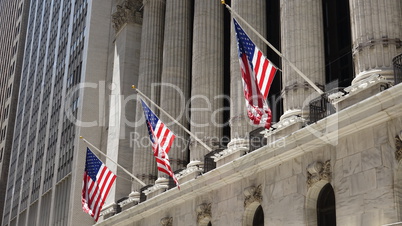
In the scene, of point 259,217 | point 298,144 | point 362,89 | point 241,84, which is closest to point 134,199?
point 241,84

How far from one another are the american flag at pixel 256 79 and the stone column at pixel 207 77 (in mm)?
9910

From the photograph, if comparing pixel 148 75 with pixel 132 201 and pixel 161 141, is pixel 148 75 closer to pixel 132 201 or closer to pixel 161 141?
pixel 132 201

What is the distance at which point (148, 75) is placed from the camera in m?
41.8

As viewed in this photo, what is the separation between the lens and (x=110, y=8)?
180 ft

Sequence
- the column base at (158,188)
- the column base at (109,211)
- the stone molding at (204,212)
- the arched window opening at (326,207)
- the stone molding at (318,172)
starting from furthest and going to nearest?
the column base at (109,211)
the column base at (158,188)
the stone molding at (204,212)
the arched window opening at (326,207)
the stone molding at (318,172)

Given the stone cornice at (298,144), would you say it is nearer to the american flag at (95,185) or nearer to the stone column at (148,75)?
the american flag at (95,185)

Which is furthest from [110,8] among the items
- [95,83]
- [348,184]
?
[348,184]

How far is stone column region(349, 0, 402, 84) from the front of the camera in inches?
834

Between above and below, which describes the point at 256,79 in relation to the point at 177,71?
below

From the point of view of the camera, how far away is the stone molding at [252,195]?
25.2 metres

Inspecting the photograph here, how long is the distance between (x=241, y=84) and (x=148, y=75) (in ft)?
44.7

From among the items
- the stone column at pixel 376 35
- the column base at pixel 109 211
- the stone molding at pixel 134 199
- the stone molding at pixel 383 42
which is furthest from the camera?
the column base at pixel 109 211

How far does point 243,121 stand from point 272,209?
585 cm

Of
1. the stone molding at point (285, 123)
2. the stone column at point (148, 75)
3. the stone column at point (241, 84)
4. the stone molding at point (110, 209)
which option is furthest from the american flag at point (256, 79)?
the stone molding at point (110, 209)
